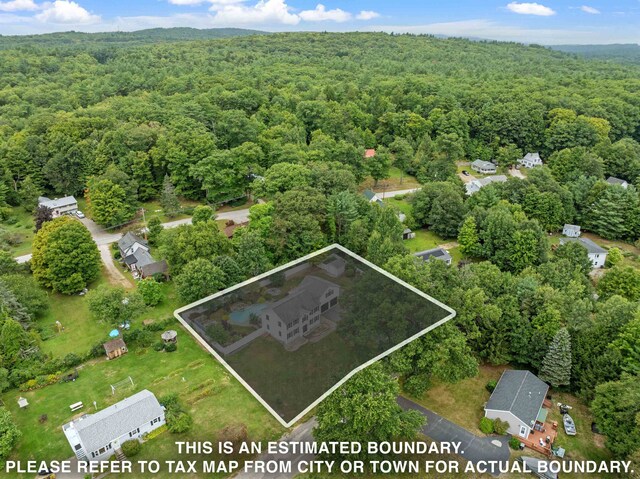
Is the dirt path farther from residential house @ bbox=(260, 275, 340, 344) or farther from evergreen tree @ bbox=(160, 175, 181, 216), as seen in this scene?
residential house @ bbox=(260, 275, 340, 344)

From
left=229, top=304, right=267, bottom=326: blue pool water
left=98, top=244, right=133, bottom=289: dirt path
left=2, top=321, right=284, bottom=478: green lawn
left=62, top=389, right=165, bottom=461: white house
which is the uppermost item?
left=229, top=304, right=267, bottom=326: blue pool water

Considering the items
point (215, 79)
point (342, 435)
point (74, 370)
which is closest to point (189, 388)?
point (74, 370)

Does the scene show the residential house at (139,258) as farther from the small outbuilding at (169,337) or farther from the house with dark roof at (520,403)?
the house with dark roof at (520,403)

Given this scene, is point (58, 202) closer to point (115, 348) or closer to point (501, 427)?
point (115, 348)

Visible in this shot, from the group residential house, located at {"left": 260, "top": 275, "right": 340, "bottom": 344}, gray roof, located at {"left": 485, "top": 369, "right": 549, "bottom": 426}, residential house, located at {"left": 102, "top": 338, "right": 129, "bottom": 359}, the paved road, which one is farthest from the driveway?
residential house, located at {"left": 102, "top": 338, "right": 129, "bottom": 359}

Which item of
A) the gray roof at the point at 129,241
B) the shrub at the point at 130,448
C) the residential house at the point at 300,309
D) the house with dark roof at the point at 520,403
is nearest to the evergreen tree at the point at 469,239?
the house with dark roof at the point at 520,403

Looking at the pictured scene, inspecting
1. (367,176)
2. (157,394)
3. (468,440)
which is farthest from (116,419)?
(367,176)
